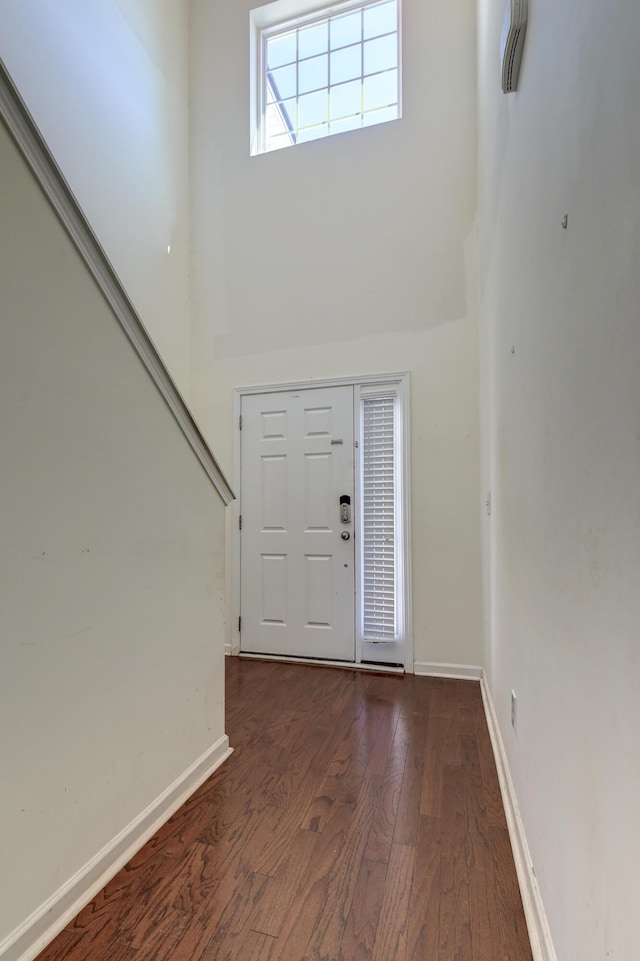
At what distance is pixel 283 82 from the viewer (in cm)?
391

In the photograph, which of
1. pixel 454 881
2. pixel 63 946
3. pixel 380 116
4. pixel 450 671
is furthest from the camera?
pixel 380 116

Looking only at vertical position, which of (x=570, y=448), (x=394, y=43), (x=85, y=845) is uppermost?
(x=394, y=43)

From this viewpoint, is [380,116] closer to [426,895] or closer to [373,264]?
[373,264]

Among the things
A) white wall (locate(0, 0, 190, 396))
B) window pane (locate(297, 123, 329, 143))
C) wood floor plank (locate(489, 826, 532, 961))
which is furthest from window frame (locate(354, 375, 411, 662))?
window pane (locate(297, 123, 329, 143))

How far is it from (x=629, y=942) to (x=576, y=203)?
117 cm

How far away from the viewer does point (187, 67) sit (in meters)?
3.91

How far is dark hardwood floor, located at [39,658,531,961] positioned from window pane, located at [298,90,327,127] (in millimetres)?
4224

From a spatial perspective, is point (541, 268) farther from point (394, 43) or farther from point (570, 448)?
point (394, 43)

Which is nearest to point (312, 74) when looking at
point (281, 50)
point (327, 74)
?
point (327, 74)

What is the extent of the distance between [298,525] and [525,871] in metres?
2.38

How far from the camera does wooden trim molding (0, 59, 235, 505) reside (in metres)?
1.10

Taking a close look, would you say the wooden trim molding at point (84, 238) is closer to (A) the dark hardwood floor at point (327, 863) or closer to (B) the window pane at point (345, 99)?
(A) the dark hardwood floor at point (327, 863)

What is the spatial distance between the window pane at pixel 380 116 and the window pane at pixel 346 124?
6cm

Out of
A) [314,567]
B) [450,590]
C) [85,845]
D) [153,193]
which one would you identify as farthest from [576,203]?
[153,193]
